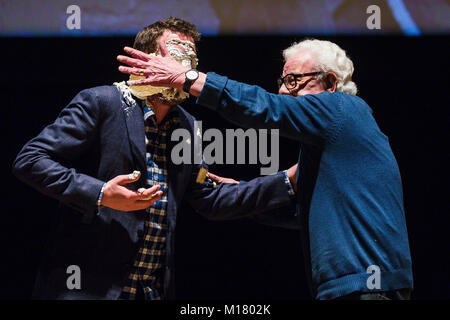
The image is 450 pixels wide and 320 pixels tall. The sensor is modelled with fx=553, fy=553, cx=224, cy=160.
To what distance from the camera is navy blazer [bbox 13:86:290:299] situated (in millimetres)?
1738

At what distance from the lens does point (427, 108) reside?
2.81 metres

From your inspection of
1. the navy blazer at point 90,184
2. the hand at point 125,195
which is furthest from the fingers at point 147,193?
the navy blazer at point 90,184

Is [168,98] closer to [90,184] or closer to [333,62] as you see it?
[90,184]

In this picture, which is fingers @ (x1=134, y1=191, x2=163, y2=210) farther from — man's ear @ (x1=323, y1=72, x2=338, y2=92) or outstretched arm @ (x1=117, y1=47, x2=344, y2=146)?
man's ear @ (x1=323, y1=72, x2=338, y2=92)

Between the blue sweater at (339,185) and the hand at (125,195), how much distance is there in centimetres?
33

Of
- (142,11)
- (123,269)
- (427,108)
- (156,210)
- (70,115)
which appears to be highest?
(142,11)

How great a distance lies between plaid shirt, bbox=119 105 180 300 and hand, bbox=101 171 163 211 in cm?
19

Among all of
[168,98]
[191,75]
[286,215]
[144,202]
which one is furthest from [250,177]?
[191,75]

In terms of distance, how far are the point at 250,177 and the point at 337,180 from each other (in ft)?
4.12

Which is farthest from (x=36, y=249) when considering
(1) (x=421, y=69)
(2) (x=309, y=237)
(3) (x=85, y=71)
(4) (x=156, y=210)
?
(1) (x=421, y=69)

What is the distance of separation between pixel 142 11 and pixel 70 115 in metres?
0.99

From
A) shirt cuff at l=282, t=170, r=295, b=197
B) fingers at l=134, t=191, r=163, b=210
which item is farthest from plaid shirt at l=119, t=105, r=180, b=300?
shirt cuff at l=282, t=170, r=295, b=197

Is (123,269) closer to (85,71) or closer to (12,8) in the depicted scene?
(85,71)

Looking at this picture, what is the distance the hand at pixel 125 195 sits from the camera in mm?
1669
